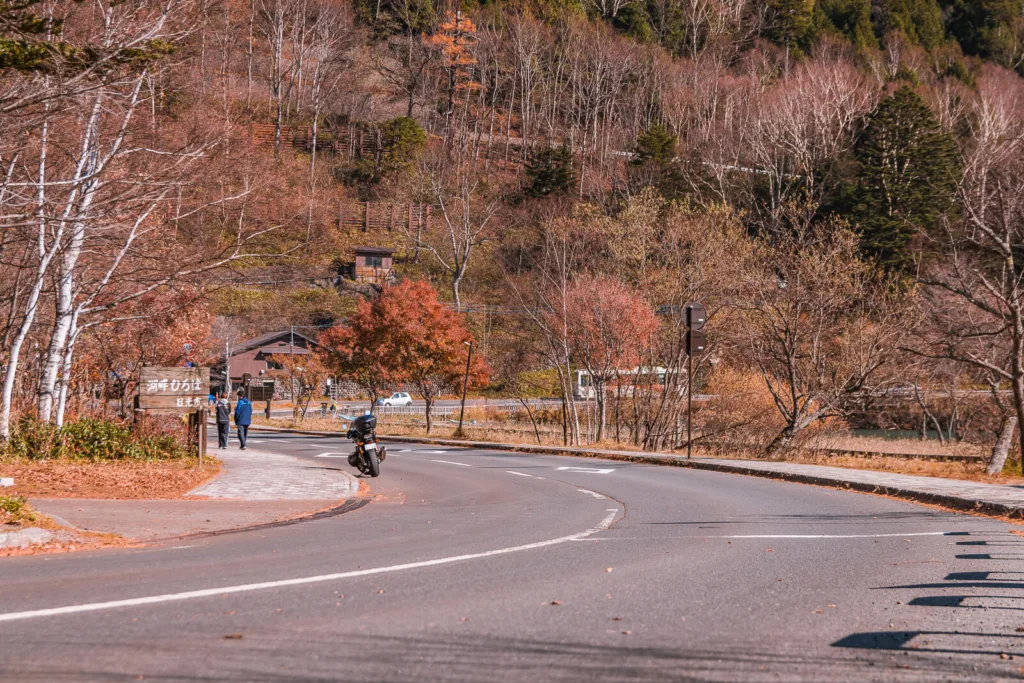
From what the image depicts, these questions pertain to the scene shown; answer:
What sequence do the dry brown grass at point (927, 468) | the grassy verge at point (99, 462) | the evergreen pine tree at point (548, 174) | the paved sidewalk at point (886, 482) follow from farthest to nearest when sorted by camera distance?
the evergreen pine tree at point (548, 174) → the dry brown grass at point (927, 468) → the grassy verge at point (99, 462) → the paved sidewalk at point (886, 482)

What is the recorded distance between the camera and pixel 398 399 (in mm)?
68438

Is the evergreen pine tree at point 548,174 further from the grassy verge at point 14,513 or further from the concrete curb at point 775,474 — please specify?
the grassy verge at point 14,513

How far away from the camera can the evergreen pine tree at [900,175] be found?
5419 centimetres

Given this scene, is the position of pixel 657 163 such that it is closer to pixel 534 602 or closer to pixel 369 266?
pixel 369 266

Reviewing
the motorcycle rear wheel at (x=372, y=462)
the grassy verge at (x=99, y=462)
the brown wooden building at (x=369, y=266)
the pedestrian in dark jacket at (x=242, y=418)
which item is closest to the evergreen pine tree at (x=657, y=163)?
the brown wooden building at (x=369, y=266)

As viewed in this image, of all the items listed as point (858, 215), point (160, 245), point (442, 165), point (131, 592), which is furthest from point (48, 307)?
point (442, 165)

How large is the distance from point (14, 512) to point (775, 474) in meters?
15.1

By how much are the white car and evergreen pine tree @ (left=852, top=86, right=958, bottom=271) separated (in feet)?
102

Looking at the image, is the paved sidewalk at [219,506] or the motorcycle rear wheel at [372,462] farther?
the motorcycle rear wheel at [372,462]

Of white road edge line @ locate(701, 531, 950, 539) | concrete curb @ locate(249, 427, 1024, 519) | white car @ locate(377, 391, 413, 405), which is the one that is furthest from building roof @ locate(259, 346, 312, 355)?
white road edge line @ locate(701, 531, 950, 539)

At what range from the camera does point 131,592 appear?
7.77 metres

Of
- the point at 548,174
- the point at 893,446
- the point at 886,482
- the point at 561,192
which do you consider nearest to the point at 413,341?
the point at 893,446

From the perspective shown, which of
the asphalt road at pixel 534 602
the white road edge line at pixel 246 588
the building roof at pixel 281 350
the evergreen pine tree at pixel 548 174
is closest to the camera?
the asphalt road at pixel 534 602

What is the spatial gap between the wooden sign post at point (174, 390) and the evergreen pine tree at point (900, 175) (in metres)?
40.9
